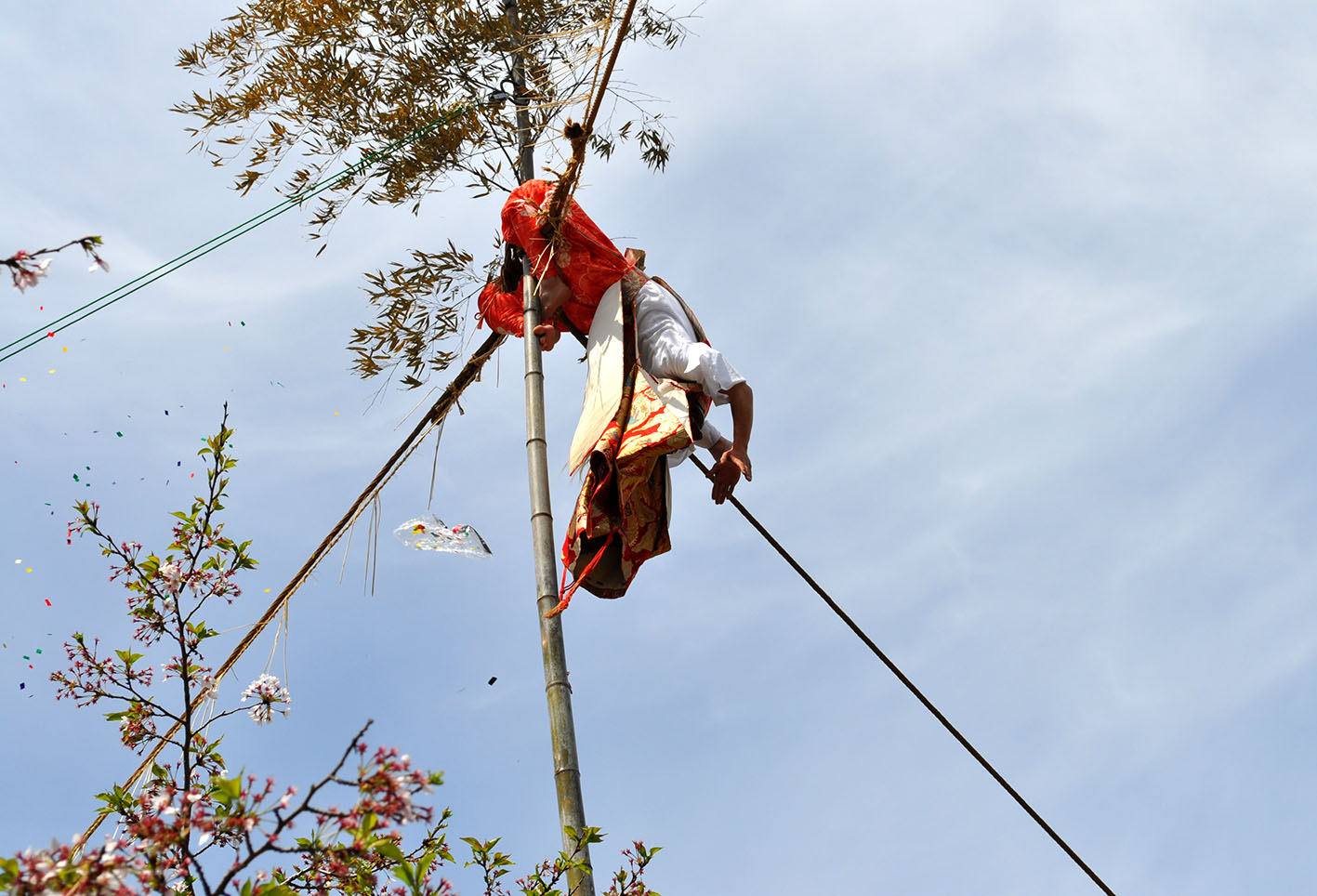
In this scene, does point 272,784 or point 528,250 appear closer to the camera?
point 272,784

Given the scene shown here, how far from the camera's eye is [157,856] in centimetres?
181

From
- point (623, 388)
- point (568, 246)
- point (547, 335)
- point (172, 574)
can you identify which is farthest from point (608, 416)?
point (172, 574)

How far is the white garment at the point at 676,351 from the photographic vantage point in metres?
3.14

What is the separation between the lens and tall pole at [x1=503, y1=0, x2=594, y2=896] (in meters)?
2.98

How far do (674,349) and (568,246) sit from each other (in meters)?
0.50

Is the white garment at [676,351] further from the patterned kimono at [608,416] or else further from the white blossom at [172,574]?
the white blossom at [172,574]

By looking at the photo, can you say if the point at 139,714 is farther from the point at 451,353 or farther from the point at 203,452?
the point at 451,353

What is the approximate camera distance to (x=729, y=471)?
3.15m

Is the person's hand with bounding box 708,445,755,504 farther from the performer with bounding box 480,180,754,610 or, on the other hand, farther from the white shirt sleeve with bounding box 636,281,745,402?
the white shirt sleeve with bounding box 636,281,745,402

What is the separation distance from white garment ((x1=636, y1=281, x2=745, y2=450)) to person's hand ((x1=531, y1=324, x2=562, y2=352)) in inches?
11.7

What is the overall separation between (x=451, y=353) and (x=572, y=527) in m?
1.05

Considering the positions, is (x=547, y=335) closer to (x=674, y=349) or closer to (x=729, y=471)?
(x=674, y=349)

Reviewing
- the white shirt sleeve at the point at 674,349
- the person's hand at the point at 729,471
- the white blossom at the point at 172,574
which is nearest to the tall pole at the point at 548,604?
the white shirt sleeve at the point at 674,349

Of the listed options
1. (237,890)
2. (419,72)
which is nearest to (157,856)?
(237,890)
